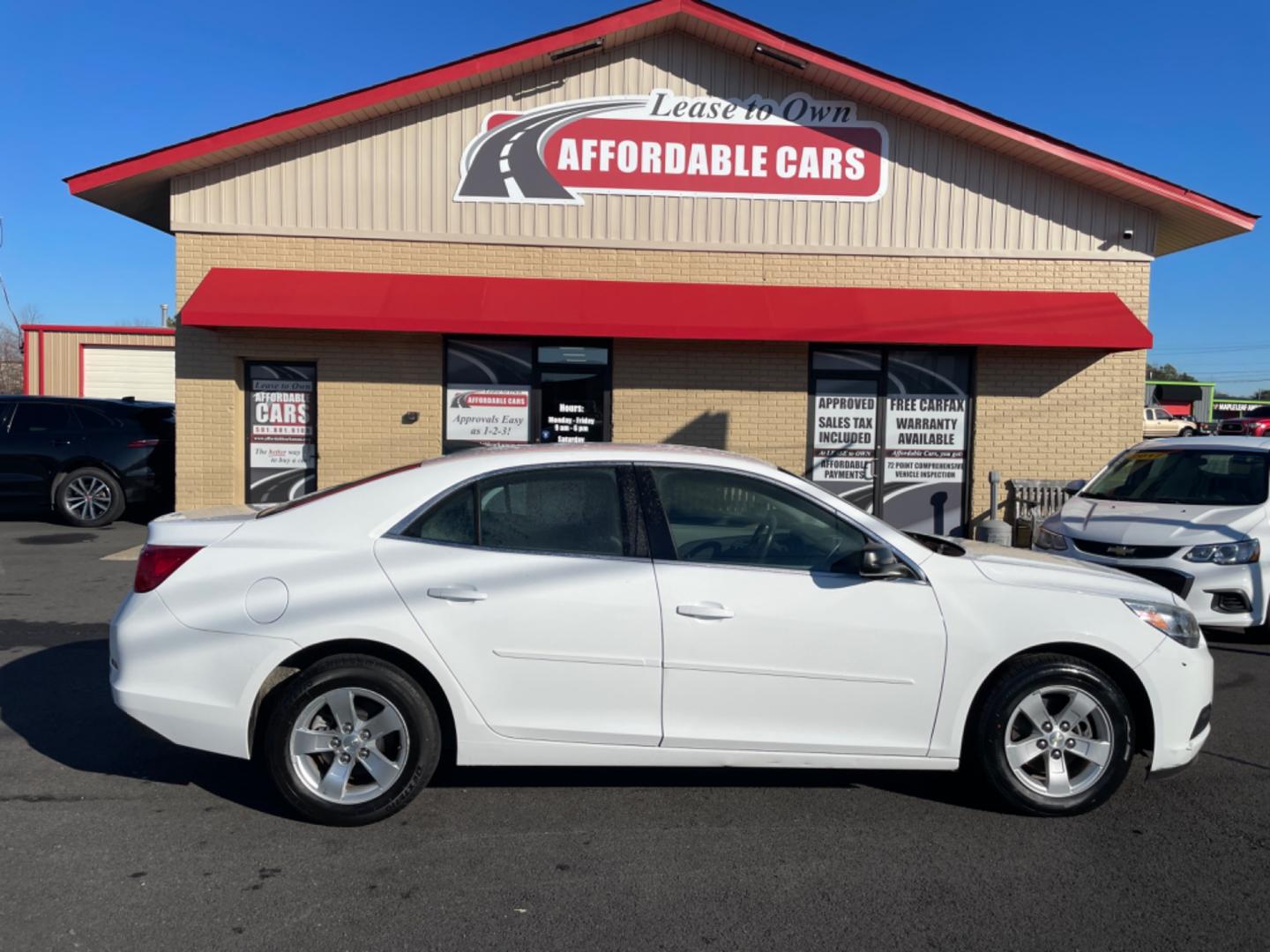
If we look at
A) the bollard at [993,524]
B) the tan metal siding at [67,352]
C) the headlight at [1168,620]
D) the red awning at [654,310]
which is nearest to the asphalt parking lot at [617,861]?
the headlight at [1168,620]

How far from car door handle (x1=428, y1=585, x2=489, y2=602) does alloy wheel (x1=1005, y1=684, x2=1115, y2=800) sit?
2317 millimetres

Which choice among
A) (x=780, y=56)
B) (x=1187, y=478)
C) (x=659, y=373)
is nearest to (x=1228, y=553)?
(x=1187, y=478)

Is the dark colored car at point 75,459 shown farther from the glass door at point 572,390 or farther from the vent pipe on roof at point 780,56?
the vent pipe on roof at point 780,56

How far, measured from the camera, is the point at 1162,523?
294 inches

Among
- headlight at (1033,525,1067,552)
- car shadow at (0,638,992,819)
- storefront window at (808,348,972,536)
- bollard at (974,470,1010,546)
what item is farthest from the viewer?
storefront window at (808,348,972,536)

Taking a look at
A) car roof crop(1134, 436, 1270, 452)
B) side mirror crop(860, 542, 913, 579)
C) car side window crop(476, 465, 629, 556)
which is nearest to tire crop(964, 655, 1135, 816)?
side mirror crop(860, 542, 913, 579)

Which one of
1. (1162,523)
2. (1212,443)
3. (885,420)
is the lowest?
(1162,523)

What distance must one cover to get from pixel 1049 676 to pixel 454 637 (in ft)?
8.24

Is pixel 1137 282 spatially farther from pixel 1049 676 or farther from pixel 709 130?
pixel 1049 676

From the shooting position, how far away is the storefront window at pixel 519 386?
11992 mm

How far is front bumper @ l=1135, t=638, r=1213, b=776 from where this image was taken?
427 centimetres

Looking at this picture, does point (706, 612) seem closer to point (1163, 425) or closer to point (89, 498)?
point (89, 498)

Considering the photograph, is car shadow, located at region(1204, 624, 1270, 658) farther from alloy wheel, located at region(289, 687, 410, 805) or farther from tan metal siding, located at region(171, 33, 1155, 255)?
alloy wheel, located at region(289, 687, 410, 805)

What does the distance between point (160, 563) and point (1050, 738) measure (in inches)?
152
